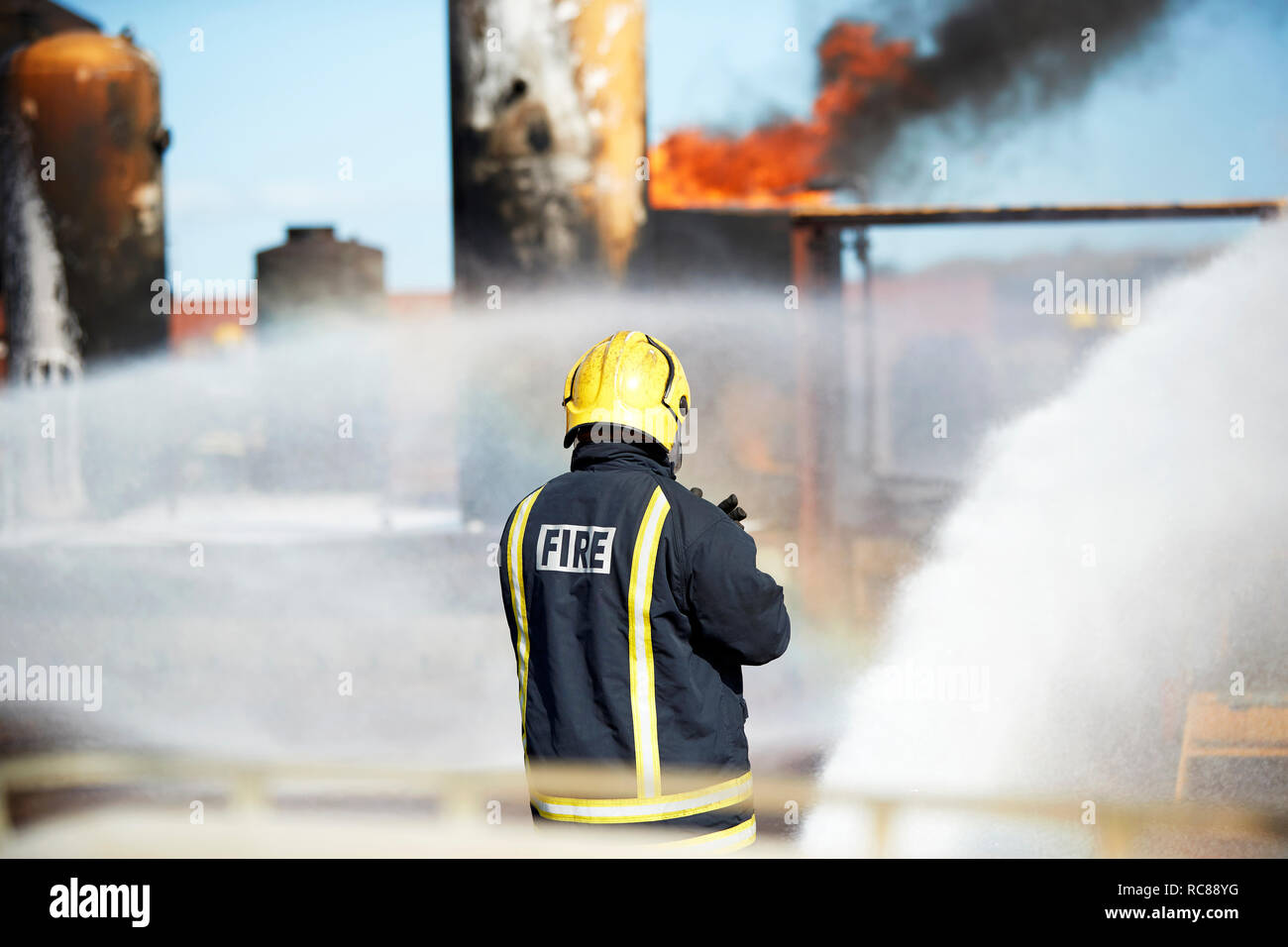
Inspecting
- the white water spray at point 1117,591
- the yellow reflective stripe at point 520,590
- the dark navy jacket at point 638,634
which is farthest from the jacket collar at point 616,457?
the white water spray at point 1117,591

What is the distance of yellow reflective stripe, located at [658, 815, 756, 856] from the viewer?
252cm

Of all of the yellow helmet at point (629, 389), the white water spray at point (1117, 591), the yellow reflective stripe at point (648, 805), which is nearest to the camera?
the yellow reflective stripe at point (648, 805)

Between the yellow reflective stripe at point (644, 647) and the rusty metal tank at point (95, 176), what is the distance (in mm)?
9263

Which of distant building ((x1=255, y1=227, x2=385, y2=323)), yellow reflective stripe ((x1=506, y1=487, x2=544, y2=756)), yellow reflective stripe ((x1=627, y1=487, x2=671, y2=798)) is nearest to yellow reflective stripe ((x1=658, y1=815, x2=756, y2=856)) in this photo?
yellow reflective stripe ((x1=627, y1=487, x2=671, y2=798))

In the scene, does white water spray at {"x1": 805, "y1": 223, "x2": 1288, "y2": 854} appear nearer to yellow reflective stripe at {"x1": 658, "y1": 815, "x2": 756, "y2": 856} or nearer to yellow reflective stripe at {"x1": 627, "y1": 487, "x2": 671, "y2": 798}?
yellow reflective stripe at {"x1": 658, "y1": 815, "x2": 756, "y2": 856}

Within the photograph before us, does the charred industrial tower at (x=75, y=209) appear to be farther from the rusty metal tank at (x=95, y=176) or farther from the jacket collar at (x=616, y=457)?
the jacket collar at (x=616, y=457)

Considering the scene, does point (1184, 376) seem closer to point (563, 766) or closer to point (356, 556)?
point (563, 766)

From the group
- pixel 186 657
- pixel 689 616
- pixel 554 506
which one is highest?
pixel 554 506

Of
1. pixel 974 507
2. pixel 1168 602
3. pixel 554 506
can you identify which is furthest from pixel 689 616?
pixel 974 507

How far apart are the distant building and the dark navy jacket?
14.0 meters

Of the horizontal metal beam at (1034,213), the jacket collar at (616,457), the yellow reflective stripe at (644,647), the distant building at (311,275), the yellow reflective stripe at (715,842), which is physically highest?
the distant building at (311,275)

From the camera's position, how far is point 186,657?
31.2 ft

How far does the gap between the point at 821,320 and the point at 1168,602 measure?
3.50 m

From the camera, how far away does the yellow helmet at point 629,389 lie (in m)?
2.59
